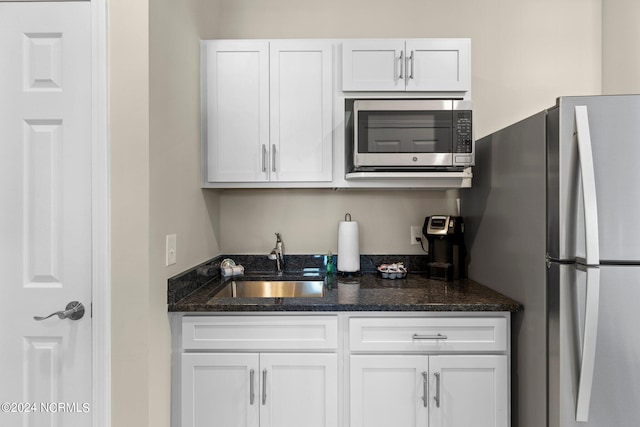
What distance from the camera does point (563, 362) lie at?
4.50 ft

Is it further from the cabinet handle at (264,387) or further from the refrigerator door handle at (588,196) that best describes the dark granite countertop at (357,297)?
the refrigerator door handle at (588,196)

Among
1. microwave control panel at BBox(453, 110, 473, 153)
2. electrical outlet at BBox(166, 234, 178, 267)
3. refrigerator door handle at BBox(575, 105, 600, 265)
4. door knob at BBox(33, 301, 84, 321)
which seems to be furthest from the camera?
microwave control panel at BBox(453, 110, 473, 153)

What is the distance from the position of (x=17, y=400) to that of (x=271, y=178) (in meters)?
1.40

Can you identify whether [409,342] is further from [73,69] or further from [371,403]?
[73,69]

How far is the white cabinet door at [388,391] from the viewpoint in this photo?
5.38 ft

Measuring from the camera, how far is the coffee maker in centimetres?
218

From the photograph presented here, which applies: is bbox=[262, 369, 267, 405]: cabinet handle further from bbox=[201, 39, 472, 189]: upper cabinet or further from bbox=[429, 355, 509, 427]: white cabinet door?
bbox=[201, 39, 472, 189]: upper cabinet

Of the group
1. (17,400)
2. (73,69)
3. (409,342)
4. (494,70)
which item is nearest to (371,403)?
(409,342)

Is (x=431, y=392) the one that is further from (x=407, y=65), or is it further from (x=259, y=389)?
(x=407, y=65)

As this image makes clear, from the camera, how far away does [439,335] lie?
165cm

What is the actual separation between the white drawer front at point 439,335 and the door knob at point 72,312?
3.52 feet

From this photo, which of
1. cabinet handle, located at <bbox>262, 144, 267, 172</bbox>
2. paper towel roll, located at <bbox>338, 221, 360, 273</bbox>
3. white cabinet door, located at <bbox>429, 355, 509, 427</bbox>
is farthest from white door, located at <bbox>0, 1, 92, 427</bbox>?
white cabinet door, located at <bbox>429, 355, 509, 427</bbox>

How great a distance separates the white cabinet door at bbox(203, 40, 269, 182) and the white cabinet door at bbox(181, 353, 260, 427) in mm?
914

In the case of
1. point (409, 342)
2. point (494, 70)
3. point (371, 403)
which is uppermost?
point (494, 70)
